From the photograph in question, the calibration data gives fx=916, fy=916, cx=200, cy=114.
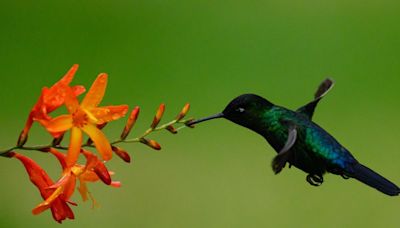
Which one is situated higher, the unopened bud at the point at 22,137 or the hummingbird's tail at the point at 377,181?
the unopened bud at the point at 22,137

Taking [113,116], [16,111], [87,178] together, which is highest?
[113,116]

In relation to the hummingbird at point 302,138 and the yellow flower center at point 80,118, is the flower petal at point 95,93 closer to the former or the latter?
the yellow flower center at point 80,118

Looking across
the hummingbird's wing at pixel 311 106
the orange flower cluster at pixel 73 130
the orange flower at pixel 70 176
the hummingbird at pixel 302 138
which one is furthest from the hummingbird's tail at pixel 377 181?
the orange flower at pixel 70 176

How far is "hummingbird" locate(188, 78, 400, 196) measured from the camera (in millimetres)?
2385

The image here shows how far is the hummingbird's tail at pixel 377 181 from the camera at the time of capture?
2.38 metres

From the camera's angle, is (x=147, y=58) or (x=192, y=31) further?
(x=192, y=31)

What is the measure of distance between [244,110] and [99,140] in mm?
493

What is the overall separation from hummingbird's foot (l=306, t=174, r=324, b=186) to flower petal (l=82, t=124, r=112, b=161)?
72 cm

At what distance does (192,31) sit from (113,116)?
928cm

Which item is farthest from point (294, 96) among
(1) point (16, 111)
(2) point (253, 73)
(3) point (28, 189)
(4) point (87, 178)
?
(4) point (87, 178)

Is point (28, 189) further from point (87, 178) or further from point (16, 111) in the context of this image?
point (87, 178)

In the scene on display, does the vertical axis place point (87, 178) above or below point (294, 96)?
above

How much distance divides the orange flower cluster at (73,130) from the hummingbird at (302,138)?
25cm

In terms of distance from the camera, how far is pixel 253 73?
1008 cm
